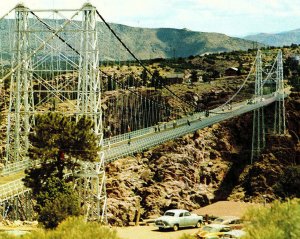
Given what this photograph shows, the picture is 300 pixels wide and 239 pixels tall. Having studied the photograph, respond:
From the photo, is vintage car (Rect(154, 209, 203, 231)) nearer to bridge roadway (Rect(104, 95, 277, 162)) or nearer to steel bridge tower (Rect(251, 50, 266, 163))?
bridge roadway (Rect(104, 95, 277, 162))

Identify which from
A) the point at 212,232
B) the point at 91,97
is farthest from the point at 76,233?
→ the point at 91,97

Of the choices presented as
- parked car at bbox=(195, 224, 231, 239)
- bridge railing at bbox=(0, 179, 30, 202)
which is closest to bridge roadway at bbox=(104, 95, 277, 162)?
bridge railing at bbox=(0, 179, 30, 202)

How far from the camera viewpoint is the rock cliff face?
5238 centimetres

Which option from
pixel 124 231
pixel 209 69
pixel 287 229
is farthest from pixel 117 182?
pixel 209 69

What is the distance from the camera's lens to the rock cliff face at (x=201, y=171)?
172ft

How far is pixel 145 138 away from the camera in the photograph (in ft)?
171

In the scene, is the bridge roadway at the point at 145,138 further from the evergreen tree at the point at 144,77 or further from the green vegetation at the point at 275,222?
the evergreen tree at the point at 144,77

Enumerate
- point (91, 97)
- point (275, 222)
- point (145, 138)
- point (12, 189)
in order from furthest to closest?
point (145, 138) < point (91, 97) < point (12, 189) < point (275, 222)

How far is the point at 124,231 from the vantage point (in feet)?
124

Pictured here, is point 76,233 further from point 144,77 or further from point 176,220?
point 144,77

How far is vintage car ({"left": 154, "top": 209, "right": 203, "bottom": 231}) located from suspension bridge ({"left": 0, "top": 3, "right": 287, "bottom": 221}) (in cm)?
324

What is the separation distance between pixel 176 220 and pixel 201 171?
30188 millimetres

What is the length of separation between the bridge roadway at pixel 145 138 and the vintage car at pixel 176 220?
20.2ft

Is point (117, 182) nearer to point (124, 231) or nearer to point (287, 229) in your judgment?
point (124, 231)
